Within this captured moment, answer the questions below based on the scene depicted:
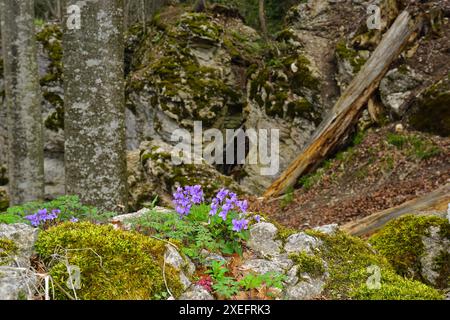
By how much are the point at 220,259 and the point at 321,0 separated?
505 inches

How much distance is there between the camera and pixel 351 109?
9.49 meters

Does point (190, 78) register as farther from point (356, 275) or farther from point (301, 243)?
point (356, 275)

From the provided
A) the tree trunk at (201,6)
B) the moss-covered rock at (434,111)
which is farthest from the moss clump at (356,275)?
the tree trunk at (201,6)

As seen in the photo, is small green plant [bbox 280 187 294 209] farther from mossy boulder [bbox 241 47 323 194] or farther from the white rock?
the white rock

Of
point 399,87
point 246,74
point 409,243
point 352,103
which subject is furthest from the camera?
point 246,74

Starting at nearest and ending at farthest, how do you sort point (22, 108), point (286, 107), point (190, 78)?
point (22, 108)
point (286, 107)
point (190, 78)

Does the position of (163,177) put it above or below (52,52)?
below

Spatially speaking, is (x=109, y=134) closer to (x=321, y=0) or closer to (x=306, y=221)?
(x=306, y=221)

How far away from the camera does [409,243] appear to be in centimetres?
357

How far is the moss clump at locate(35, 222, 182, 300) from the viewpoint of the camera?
7.36 feet

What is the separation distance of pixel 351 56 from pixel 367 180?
431 centimetres

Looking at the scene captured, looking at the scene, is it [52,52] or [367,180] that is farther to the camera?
[52,52]

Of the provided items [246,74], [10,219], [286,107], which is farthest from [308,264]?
[246,74]
